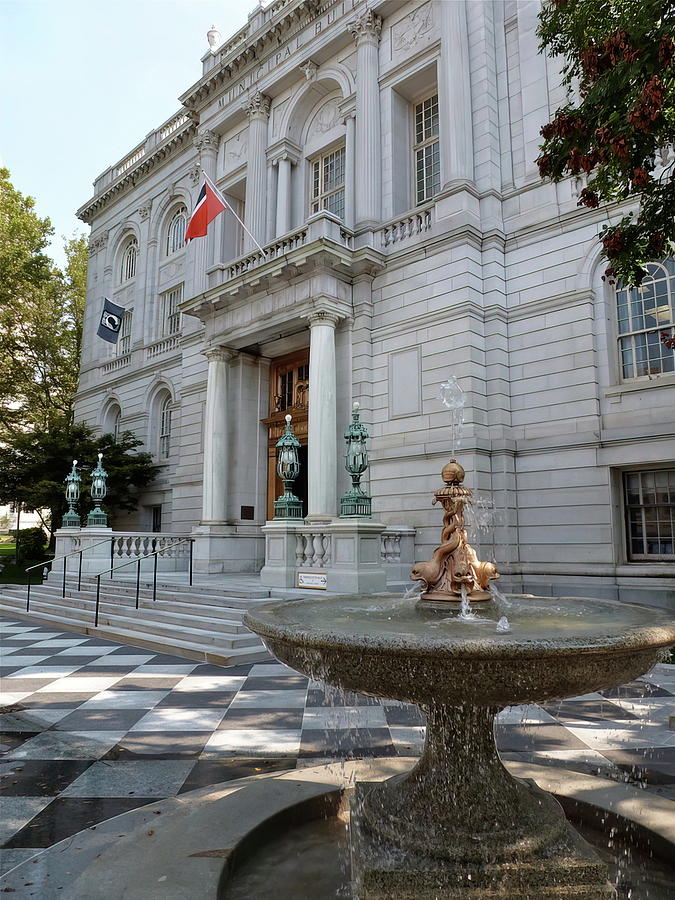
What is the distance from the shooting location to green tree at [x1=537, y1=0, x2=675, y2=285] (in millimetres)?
5992

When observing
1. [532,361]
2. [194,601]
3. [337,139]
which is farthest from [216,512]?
[337,139]

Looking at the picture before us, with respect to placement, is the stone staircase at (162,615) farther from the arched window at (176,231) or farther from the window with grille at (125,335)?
the arched window at (176,231)

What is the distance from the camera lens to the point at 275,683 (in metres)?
7.12

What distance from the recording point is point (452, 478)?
394cm

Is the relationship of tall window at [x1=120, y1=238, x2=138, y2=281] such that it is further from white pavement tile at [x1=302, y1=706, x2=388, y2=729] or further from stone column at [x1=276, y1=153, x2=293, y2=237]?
white pavement tile at [x1=302, y1=706, x2=388, y2=729]

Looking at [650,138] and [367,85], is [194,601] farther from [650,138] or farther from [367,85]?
[367,85]

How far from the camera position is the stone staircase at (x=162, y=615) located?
8945 millimetres

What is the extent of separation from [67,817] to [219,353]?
15.8m

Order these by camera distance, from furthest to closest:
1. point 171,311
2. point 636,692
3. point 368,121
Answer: point 171,311 → point 368,121 → point 636,692

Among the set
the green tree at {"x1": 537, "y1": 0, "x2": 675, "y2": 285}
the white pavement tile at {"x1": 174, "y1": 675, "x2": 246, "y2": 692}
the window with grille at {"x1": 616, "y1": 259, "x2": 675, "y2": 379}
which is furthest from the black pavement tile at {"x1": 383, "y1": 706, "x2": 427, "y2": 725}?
the window with grille at {"x1": 616, "y1": 259, "x2": 675, "y2": 379}

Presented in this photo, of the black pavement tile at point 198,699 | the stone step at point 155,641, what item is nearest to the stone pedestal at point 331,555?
the stone step at point 155,641

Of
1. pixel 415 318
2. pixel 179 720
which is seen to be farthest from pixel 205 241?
pixel 179 720

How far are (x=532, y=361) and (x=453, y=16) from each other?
31.1 ft

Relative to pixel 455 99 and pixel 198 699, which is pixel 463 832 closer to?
pixel 198 699
